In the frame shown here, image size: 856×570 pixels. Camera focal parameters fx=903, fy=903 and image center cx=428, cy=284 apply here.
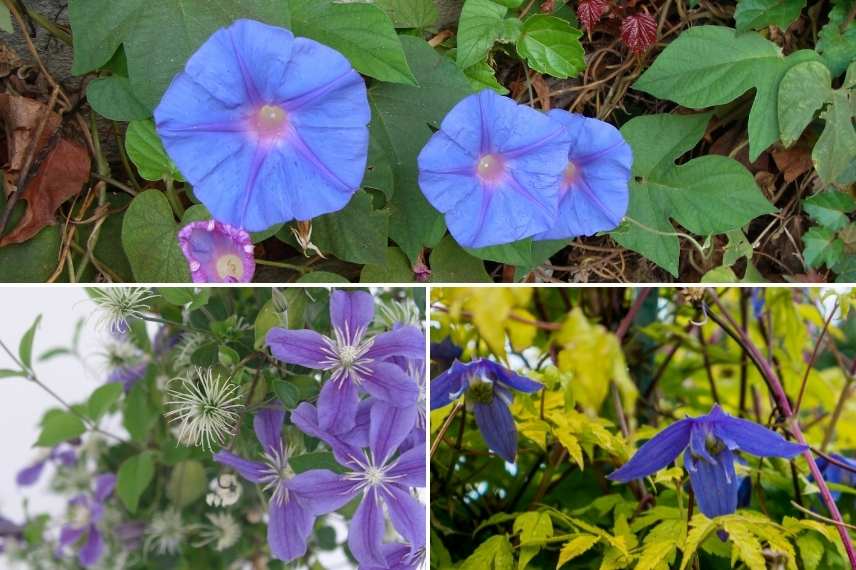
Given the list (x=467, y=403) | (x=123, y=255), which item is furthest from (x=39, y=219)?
(x=467, y=403)

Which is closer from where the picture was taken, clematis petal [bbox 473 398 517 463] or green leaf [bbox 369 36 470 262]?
clematis petal [bbox 473 398 517 463]

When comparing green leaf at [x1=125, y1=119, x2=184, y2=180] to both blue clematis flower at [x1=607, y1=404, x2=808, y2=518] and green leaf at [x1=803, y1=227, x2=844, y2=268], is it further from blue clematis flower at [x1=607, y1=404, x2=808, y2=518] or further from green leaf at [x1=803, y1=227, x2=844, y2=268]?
green leaf at [x1=803, y1=227, x2=844, y2=268]

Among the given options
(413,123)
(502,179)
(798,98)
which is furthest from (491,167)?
(798,98)

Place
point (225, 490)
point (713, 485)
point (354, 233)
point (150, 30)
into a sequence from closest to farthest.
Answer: point (713, 485) < point (225, 490) < point (150, 30) < point (354, 233)

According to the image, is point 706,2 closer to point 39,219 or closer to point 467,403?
point 467,403

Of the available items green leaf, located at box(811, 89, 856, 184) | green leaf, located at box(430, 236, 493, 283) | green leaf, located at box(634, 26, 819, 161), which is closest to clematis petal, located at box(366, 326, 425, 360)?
green leaf, located at box(430, 236, 493, 283)

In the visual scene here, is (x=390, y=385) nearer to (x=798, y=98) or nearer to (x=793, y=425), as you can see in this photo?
(x=793, y=425)
